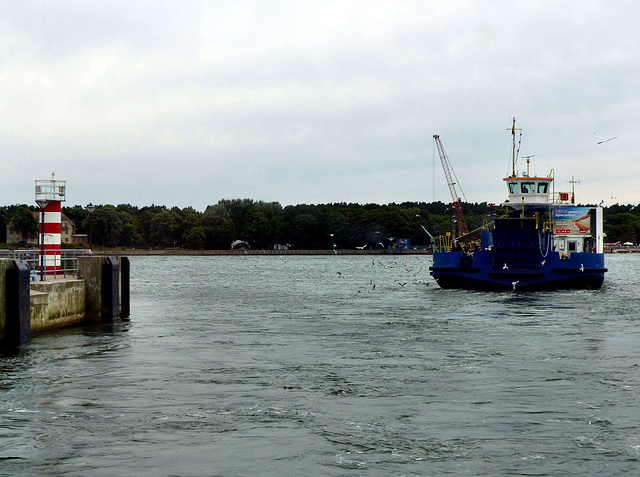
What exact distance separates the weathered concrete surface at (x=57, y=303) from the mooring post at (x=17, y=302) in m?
2.74

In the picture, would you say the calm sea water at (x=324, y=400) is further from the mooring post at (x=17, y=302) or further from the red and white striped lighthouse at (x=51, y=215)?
the red and white striped lighthouse at (x=51, y=215)

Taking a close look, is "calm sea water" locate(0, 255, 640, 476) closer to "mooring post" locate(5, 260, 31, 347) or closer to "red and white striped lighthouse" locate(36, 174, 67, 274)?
"mooring post" locate(5, 260, 31, 347)

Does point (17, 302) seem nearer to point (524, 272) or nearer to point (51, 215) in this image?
point (51, 215)

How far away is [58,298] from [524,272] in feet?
112

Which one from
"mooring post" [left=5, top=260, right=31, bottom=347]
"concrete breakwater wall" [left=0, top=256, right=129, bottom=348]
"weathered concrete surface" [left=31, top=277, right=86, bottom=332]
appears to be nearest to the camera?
"mooring post" [left=5, top=260, right=31, bottom=347]

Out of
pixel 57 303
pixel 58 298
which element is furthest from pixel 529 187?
pixel 57 303

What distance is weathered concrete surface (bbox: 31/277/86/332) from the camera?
91.5 feet

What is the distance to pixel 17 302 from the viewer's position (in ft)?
79.7

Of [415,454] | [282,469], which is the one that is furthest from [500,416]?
[282,469]

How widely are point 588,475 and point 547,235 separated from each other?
143ft

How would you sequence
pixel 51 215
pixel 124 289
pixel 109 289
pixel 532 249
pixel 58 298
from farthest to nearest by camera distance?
pixel 532 249, pixel 124 289, pixel 51 215, pixel 109 289, pixel 58 298

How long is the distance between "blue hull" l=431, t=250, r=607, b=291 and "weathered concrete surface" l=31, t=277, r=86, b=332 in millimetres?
31227

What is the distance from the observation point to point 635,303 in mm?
49031

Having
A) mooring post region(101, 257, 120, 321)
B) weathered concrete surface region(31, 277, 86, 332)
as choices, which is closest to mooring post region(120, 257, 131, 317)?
mooring post region(101, 257, 120, 321)
